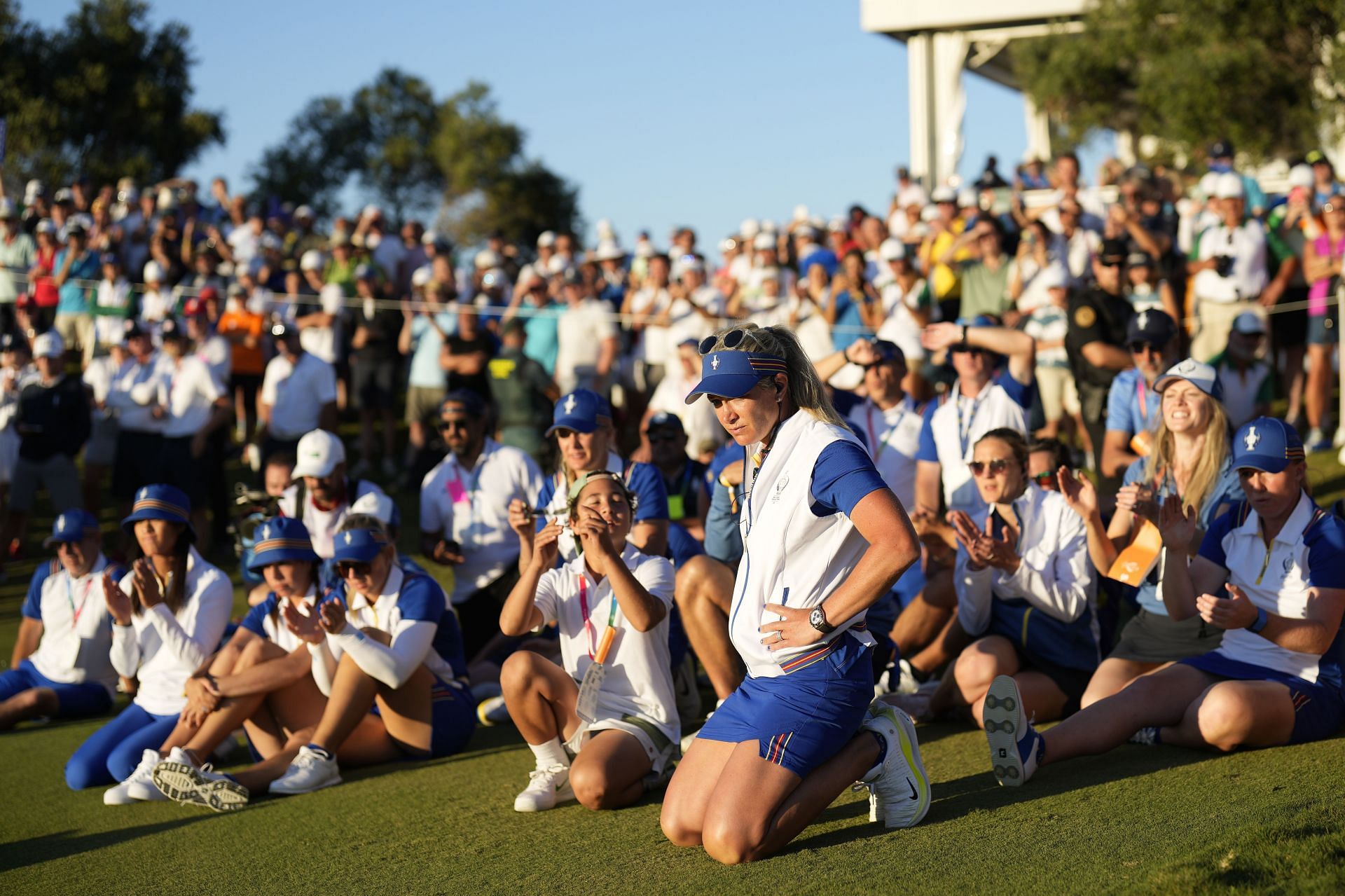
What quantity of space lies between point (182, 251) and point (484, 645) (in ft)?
36.1

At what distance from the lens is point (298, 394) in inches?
466

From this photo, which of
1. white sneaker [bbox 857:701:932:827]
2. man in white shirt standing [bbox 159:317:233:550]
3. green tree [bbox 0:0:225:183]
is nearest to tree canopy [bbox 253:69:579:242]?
green tree [bbox 0:0:225:183]

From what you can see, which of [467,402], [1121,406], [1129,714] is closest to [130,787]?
[467,402]

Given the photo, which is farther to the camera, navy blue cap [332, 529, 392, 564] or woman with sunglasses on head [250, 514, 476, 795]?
navy blue cap [332, 529, 392, 564]

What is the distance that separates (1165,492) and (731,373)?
226 centimetres

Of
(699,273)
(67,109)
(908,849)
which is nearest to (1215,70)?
(699,273)

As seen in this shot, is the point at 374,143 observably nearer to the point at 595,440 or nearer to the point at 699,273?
the point at 699,273

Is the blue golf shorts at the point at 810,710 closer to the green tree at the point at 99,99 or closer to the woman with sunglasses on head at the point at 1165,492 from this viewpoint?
the woman with sunglasses on head at the point at 1165,492

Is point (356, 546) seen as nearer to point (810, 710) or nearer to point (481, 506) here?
point (481, 506)

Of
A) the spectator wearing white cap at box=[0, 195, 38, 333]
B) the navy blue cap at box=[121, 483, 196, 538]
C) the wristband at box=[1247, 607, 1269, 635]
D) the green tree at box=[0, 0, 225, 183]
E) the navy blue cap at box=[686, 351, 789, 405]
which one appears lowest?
the wristband at box=[1247, 607, 1269, 635]

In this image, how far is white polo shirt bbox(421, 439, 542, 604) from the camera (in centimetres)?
827

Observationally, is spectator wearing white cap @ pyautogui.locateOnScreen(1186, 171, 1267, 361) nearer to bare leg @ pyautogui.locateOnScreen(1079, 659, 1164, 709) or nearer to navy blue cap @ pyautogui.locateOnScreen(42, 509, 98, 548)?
bare leg @ pyautogui.locateOnScreen(1079, 659, 1164, 709)

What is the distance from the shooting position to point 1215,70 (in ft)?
60.8

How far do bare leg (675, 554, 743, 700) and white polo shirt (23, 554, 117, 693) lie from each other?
12.1ft
